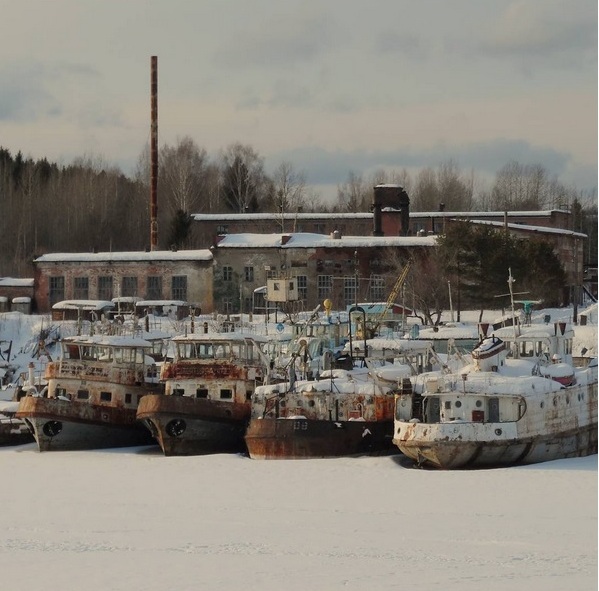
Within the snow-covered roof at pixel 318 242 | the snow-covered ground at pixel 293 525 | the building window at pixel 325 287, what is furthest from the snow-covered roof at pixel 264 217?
the snow-covered ground at pixel 293 525

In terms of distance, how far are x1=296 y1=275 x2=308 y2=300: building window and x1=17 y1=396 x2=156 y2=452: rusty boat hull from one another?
28.3 meters

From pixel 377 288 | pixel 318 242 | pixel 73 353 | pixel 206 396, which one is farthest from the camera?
pixel 318 242

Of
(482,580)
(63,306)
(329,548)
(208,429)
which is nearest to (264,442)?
(208,429)

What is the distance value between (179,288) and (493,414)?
37104 millimetres

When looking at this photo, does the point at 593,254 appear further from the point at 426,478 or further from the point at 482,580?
the point at 482,580

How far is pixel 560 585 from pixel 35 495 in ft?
42.5

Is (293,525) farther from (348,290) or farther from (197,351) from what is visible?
(348,290)

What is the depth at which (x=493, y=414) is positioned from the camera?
3158 cm

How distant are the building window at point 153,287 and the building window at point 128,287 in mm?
758

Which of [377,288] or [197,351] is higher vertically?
[377,288]

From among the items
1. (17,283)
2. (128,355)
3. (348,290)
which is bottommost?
(128,355)

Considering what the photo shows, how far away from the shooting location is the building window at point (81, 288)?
2687 inches

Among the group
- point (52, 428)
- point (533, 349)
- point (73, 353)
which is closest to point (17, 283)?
point (73, 353)

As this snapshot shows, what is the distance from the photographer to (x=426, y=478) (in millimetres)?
29562
